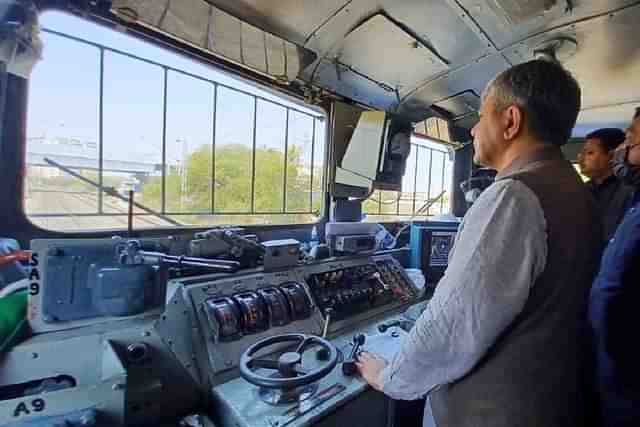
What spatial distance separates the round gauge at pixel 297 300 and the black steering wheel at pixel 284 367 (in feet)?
0.65

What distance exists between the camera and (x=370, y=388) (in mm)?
1188

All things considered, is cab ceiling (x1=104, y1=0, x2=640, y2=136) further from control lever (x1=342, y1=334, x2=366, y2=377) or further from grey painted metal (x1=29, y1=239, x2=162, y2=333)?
control lever (x1=342, y1=334, x2=366, y2=377)

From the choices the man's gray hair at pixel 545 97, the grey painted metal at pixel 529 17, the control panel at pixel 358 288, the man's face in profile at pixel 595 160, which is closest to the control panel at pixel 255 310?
the control panel at pixel 358 288

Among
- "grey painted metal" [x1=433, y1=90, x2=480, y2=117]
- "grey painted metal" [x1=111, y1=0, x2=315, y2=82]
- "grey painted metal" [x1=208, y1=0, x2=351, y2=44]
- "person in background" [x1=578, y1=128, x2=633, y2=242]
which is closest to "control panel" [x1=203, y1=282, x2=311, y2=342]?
"grey painted metal" [x1=111, y1=0, x2=315, y2=82]

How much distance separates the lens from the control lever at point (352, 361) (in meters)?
1.20

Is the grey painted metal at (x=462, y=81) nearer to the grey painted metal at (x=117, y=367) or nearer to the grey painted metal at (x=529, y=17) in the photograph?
the grey painted metal at (x=529, y=17)

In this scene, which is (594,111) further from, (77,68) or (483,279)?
(77,68)

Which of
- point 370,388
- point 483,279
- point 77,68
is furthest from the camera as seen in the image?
point 77,68

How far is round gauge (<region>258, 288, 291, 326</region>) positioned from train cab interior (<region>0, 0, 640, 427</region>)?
0.03 feet

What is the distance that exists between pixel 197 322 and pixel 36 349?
454 millimetres

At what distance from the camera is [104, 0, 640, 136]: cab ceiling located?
1.64 m

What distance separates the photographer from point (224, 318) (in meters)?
1.23

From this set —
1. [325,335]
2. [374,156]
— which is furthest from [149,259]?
[374,156]

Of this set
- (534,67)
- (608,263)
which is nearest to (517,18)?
(534,67)
